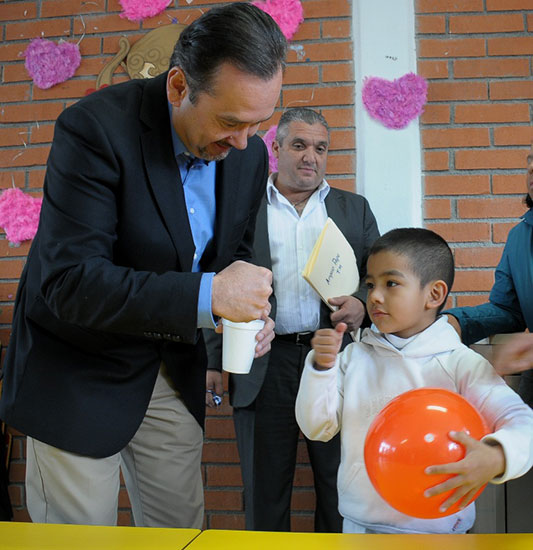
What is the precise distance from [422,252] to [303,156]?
100cm

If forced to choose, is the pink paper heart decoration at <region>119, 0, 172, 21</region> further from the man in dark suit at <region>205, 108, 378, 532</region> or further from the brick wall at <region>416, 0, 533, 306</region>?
the brick wall at <region>416, 0, 533, 306</region>

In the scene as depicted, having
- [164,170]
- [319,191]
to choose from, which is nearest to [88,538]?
[164,170]

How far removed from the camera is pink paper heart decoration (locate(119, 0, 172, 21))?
2.78 m

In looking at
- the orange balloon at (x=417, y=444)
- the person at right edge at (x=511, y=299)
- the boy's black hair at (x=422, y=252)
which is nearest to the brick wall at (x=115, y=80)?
the person at right edge at (x=511, y=299)

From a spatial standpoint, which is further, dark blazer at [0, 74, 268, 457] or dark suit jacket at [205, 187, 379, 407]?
dark suit jacket at [205, 187, 379, 407]

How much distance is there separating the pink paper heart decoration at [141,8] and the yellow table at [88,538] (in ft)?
7.77

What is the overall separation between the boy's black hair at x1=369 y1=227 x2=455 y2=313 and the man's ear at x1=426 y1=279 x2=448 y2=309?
2 centimetres

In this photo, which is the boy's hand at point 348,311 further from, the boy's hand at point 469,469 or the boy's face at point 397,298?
the boy's hand at point 469,469

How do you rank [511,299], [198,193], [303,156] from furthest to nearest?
[303,156]
[511,299]
[198,193]

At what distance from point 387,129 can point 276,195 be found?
59cm

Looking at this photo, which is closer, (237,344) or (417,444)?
(417,444)

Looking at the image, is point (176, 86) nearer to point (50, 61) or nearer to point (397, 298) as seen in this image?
point (397, 298)

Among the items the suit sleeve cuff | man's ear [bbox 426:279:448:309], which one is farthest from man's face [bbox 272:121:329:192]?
the suit sleeve cuff

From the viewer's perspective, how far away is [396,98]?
261 cm
